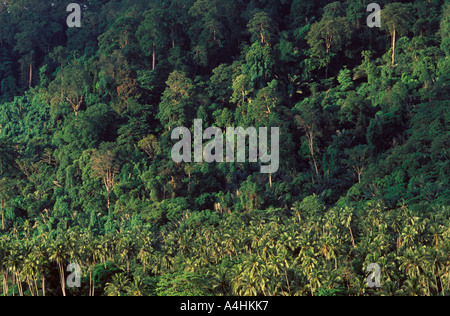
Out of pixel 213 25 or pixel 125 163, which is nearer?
pixel 125 163

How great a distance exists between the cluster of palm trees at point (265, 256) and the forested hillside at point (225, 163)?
0.20m

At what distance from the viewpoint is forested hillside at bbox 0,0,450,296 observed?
7094 centimetres

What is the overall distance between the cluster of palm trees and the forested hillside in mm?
199

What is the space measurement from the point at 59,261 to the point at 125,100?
49409 millimetres

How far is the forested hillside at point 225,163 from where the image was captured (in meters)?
70.9

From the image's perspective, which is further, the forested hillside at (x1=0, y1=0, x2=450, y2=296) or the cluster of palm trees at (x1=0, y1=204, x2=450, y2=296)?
the forested hillside at (x1=0, y1=0, x2=450, y2=296)

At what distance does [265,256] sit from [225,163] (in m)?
30.2

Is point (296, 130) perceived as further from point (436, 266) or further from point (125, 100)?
point (436, 266)

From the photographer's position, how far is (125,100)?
117 meters

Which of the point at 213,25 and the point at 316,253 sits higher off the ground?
the point at 213,25

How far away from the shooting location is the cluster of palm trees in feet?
217
